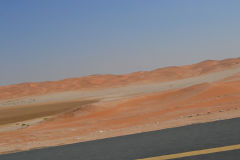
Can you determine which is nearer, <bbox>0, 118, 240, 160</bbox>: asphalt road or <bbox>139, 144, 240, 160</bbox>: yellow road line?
<bbox>139, 144, 240, 160</bbox>: yellow road line

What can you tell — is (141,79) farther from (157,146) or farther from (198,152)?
(198,152)

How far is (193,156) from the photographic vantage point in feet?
16.4

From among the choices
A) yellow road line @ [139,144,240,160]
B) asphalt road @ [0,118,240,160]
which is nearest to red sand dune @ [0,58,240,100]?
asphalt road @ [0,118,240,160]

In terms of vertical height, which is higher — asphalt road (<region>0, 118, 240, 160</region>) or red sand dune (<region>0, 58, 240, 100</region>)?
red sand dune (<region>0, 58, 240, 100</region>)

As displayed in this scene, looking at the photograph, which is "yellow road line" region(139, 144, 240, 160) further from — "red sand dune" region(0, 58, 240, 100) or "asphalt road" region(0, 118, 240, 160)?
"red sand dune" region(0, 58, 240, 100)

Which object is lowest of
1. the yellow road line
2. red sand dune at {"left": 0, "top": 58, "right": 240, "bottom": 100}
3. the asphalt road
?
the yellow road line

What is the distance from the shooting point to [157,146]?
6.21 metres

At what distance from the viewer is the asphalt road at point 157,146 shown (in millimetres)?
5586

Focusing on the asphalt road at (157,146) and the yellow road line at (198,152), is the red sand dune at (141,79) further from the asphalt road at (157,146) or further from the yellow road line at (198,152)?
the yellow road line at (198,152)

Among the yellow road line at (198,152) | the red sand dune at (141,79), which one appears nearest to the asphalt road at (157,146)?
the yellow road line at (198,152)

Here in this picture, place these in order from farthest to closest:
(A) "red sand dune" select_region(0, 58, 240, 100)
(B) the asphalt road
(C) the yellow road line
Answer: (A) "red sand dune" select_region(0, 58, 240, 100) < (B) the asphalt road < (C) the yellow road line

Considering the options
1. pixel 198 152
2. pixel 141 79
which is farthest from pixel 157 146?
pixel 141 79

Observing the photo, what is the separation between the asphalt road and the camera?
5.59 metres

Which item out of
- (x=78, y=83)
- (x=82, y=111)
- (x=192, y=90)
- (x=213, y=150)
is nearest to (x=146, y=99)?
(x=192, y=90)
